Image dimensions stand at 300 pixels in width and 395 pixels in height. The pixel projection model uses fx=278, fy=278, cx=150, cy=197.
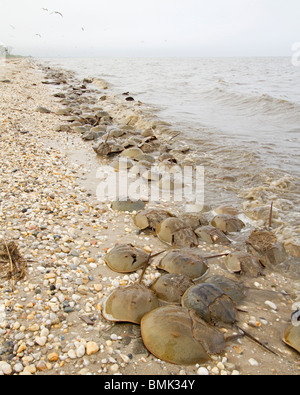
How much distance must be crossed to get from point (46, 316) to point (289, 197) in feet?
12.9

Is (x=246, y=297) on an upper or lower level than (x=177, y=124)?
lower

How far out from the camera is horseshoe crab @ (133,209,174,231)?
3.30 meters

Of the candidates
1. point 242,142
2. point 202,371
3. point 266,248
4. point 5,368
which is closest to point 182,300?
point 202,371

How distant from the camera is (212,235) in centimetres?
319

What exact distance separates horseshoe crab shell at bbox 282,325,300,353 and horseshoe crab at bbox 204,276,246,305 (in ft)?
1.41

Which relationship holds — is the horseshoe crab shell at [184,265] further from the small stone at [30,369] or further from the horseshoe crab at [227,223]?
the small stone at [30,369]

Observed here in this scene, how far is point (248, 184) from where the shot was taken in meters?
4.98

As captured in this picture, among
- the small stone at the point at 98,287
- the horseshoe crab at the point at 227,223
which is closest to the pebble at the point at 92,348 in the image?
the small stone at the point at 98,287

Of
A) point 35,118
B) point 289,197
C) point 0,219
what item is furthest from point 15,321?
point 35,118

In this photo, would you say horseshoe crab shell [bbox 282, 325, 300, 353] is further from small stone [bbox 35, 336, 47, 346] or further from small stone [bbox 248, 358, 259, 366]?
small stone [bbox 35, 336, 47, 346]

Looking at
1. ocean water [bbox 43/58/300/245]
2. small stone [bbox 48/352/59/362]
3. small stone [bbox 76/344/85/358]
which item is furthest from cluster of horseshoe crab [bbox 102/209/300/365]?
ocean water [bbox 43/58/300/245]

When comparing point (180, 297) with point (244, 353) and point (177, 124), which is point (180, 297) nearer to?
point (244, 353)

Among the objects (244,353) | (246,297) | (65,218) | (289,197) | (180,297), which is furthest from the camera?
(289,197)

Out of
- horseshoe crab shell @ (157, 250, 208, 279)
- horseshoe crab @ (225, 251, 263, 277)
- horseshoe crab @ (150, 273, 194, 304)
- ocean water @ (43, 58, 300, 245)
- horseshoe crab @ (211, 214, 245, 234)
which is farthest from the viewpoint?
ocean water @ (43, 58, 300, 245)
